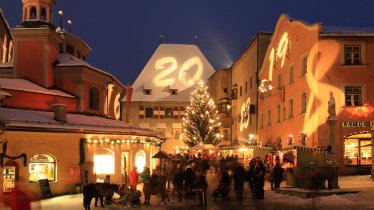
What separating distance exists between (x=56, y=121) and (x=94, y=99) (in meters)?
9.08

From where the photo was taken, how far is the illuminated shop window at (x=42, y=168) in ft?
93.6

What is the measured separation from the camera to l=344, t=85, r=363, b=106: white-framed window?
3494 cm

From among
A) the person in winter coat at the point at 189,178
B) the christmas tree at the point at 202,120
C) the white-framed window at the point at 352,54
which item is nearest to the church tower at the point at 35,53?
the person in winter coat at the point at 189,178

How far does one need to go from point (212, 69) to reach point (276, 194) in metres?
58.4

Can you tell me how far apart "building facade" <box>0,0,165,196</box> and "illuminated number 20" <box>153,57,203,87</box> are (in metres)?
36.7

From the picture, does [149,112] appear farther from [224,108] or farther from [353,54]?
[353,54]

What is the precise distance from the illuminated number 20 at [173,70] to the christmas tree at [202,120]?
16.2 metres

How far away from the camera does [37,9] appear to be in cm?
3816

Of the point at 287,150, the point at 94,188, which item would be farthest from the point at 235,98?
the point at 94,188

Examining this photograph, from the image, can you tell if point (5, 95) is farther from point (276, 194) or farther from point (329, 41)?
point (329, 41)

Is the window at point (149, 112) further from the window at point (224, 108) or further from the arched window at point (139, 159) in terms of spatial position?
the arched window at point (139, 159)

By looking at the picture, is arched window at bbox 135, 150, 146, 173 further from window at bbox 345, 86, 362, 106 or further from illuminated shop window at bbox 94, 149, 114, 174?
window at bbox 345, 86, 362, 106

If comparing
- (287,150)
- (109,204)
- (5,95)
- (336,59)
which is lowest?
(109,204)

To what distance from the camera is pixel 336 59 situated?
115 ft
